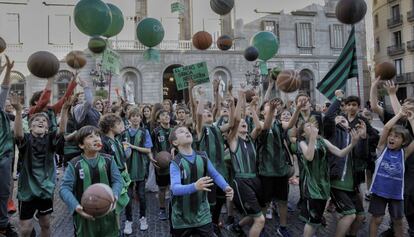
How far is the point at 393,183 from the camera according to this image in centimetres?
456

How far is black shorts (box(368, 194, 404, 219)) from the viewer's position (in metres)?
4.55

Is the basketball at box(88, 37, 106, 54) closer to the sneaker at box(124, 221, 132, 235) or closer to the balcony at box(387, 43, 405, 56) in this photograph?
the sneaker at box(124, 221, 132, 235)

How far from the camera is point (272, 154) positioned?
549cm

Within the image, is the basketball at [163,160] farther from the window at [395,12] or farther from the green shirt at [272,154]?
the window at [395,12]

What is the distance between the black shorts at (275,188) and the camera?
18.0 feet

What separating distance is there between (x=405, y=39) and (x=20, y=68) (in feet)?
111

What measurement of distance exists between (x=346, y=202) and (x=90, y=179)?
294cm

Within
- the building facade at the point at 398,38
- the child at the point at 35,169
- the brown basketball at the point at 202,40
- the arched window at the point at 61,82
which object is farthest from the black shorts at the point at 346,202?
the building facade at the point at 398,38

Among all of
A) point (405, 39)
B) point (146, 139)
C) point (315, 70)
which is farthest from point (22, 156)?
point (405, 39)

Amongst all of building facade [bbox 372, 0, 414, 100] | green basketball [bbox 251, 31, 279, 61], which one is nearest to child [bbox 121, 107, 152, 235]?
green basketball [bbox 251, 31, 279, 61]

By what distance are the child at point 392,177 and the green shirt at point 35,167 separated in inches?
152

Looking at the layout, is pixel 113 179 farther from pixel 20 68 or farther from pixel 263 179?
pixel 20 68

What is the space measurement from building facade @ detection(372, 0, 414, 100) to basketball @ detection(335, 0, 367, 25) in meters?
31.8

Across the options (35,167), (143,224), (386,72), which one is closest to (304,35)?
(386,72)
